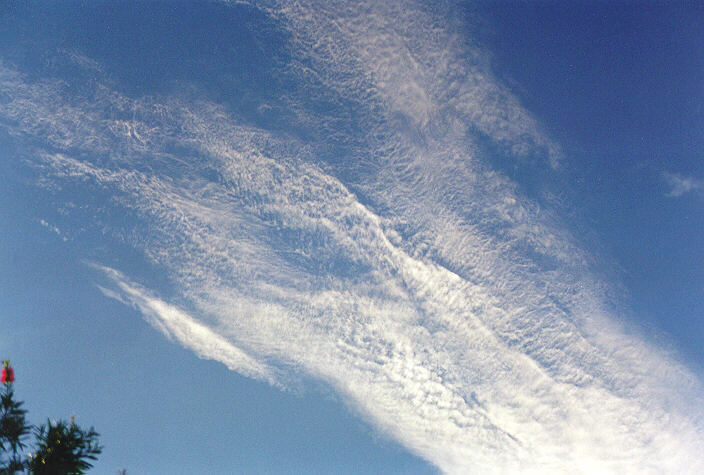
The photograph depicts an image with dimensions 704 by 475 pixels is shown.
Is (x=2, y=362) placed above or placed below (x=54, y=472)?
above

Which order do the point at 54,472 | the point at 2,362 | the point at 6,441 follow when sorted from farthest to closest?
the point at 54,472
the point at 6,441
the point at 2,362

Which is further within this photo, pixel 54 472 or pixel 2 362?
pixel 54 472

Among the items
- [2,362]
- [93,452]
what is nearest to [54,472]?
[93,452]

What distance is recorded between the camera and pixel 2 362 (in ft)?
67.8

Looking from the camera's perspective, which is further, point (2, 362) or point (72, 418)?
point (72, 418)

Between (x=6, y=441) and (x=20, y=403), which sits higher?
(x=20, y=403)

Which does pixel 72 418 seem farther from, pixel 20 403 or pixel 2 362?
pixel 2 362

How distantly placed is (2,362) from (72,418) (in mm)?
6532

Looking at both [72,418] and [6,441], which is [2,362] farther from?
[72,418]

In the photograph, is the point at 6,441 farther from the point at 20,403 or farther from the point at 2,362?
the point at 2,362

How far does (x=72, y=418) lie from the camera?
2522 centimetres

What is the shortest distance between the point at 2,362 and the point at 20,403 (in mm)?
3350

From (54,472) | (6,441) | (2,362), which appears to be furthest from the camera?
(54,472)

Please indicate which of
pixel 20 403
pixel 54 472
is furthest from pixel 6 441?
pixel 54 472
